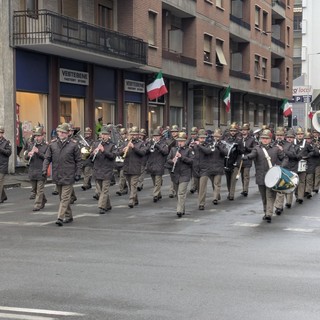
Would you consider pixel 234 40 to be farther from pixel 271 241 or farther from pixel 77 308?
pixel 77 308

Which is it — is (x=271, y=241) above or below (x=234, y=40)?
below

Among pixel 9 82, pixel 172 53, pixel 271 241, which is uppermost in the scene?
pixel 172 53

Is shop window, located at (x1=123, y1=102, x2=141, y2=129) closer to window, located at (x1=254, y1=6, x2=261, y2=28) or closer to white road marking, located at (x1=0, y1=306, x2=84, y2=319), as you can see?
window, located at (x1=254, y1=6, x2=261, y2=28)

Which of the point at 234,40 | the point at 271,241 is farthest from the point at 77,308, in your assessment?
the point at 234,40

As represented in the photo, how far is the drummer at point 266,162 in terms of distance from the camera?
1198 centimetres

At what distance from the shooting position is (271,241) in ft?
32.2

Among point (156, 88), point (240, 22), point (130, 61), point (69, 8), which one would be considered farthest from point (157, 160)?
point (240, 22)

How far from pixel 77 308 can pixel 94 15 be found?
22935 millimetres

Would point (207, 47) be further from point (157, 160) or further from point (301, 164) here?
point (301, 164)

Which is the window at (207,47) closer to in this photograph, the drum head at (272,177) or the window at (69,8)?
the window at (69,8)

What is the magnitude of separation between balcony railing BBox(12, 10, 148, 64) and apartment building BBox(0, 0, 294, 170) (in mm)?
38

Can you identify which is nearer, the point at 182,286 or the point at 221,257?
the point at 182,286

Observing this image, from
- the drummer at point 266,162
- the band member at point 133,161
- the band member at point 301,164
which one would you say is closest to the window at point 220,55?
the band member at point 301,164

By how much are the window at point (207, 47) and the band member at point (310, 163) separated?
67.7ft
